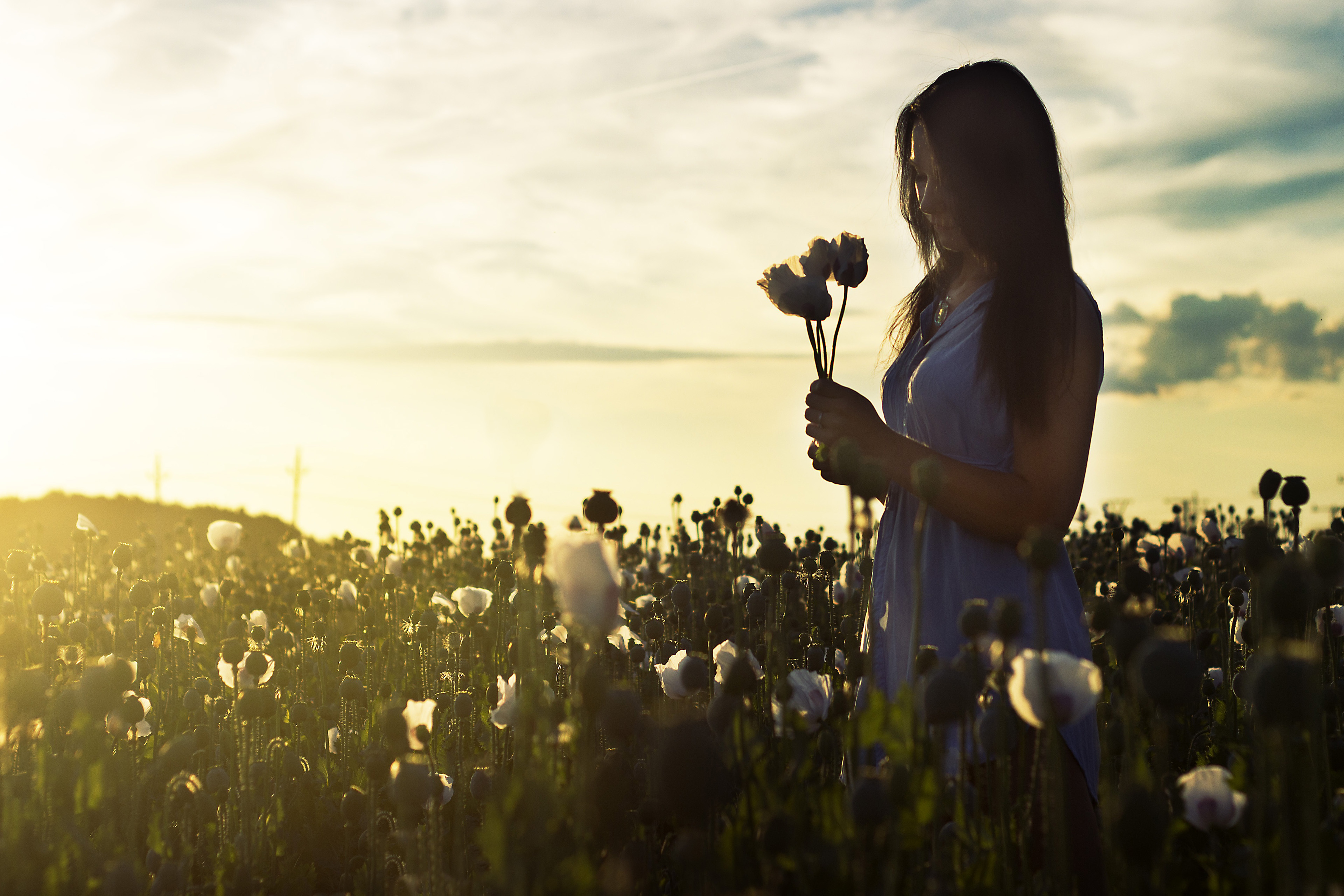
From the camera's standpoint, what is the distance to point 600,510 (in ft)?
7.54

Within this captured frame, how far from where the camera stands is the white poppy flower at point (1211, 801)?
2000mm

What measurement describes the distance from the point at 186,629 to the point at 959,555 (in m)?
3.57

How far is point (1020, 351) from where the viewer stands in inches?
108

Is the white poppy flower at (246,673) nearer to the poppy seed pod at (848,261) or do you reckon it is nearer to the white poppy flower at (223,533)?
the poppy seed pod at (848,261)

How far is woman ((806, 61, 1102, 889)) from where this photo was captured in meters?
2.72

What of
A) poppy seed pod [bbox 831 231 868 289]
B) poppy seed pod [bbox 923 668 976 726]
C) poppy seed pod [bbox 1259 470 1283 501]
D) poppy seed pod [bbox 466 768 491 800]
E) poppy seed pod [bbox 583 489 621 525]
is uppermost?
poppy seed pod [bbox 831 231 868 289]

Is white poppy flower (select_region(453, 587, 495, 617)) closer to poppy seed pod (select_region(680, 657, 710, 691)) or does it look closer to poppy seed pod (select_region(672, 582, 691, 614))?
poppy seed pod (select_region(672, 582, 691, 614))

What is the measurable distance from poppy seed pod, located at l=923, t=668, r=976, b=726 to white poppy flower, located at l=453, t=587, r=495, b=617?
310 centimetres

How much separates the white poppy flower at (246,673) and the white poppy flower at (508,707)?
927mm

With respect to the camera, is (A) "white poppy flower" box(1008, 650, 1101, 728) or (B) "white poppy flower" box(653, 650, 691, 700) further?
(B) "white poppy flower" box(653, 650, 691, 700)

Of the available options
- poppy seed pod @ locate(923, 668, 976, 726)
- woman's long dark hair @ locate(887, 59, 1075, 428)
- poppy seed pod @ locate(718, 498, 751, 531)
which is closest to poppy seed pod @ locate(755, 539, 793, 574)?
woman's long dark hair @ locate(887, 59, 1075, 428)

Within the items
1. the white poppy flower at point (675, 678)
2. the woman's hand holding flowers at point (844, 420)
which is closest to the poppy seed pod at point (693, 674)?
the white poppy flower at point (675, 678)

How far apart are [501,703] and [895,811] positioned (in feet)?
5.23

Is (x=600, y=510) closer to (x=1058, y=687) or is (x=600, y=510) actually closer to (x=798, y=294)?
(x=798, y=294)
